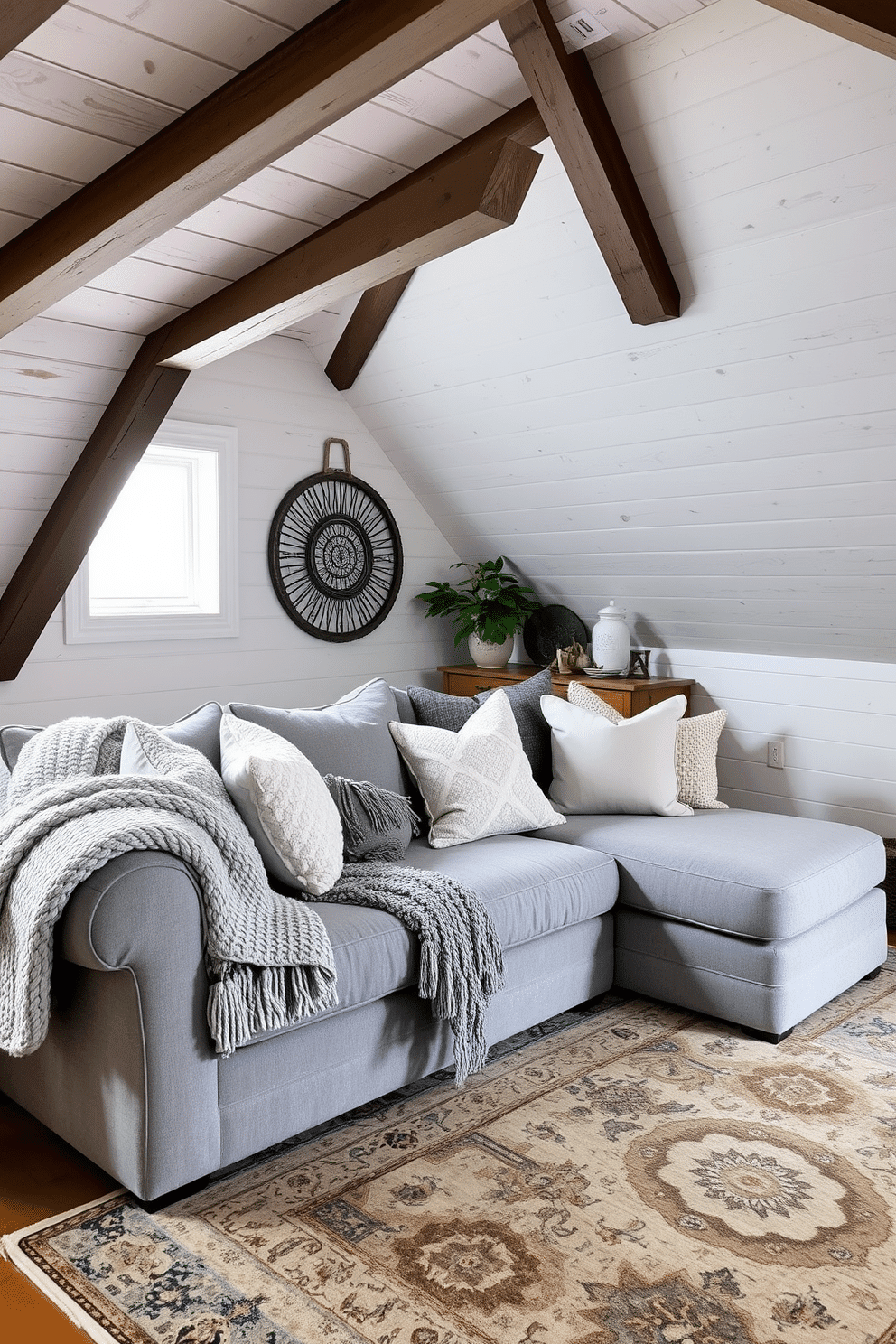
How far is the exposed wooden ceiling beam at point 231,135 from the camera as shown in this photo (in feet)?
5.68

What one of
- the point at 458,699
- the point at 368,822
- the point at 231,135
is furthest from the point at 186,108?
the point at 458,699

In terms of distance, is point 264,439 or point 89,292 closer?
point 89,292

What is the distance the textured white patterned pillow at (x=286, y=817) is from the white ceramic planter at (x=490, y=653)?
245 cm

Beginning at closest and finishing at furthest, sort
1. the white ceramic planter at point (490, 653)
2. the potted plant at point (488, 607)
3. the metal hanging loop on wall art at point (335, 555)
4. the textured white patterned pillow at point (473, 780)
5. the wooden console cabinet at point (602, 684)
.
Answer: the textured white patterned pillow at point (473, 780)
the wooden console cabinet at point (602, 684)
the metal hanging loop on wall art at point (335, 555)
the potted plant at point (488, 607)
the white ceramic planter at point (490, 653)

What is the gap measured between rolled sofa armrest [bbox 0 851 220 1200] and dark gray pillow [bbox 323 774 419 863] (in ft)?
2.33

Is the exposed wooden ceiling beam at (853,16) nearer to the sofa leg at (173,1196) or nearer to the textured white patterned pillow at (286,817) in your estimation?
the textured white patterned pillow at (286,817)

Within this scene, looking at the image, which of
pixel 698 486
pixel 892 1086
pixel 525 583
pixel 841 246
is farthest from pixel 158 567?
pixel 892 1086

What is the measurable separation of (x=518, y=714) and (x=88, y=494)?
1553 mm

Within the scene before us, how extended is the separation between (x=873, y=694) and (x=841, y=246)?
1772 millimetres

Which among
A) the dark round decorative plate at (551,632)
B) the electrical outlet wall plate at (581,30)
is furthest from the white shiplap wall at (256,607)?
the electrical outlet wall plate at (581,30)

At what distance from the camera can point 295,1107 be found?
216 cm

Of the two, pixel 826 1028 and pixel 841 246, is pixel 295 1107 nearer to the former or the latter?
pixel 826 1028

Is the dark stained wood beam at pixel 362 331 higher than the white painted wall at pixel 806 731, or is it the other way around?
the dark stained wood beam at pixel 362 331

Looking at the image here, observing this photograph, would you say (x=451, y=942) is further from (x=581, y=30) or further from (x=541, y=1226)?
(x=581, y=30)
